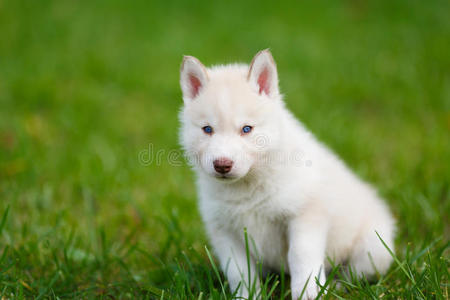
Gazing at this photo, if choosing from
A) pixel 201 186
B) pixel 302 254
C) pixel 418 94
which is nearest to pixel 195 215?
pixel 201 186

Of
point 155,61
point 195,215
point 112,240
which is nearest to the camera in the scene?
point 112,240

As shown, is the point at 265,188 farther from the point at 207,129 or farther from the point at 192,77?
the point at 192,77

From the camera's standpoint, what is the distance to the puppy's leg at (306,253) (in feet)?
8.34

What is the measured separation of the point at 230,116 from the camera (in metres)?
2.55

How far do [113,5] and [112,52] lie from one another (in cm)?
203

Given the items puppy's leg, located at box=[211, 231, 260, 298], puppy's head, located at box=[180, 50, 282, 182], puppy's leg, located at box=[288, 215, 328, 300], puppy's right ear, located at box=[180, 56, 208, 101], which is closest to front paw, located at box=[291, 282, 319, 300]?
puppy's leg, located at box=[288, 215, 328, 300]

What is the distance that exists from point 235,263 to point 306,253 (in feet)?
1.46

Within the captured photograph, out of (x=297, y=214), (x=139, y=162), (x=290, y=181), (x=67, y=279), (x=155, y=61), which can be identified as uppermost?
(x=155, y=61)

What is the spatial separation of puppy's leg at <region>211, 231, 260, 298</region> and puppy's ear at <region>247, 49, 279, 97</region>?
95cm

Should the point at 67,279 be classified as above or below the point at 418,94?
below

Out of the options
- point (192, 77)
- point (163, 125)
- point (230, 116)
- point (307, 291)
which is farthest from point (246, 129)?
point (163, 125)

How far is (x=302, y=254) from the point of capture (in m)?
2.57

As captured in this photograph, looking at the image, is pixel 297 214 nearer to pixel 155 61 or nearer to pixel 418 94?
pixel 418 94

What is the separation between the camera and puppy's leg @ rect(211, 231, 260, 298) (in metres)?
2.67
